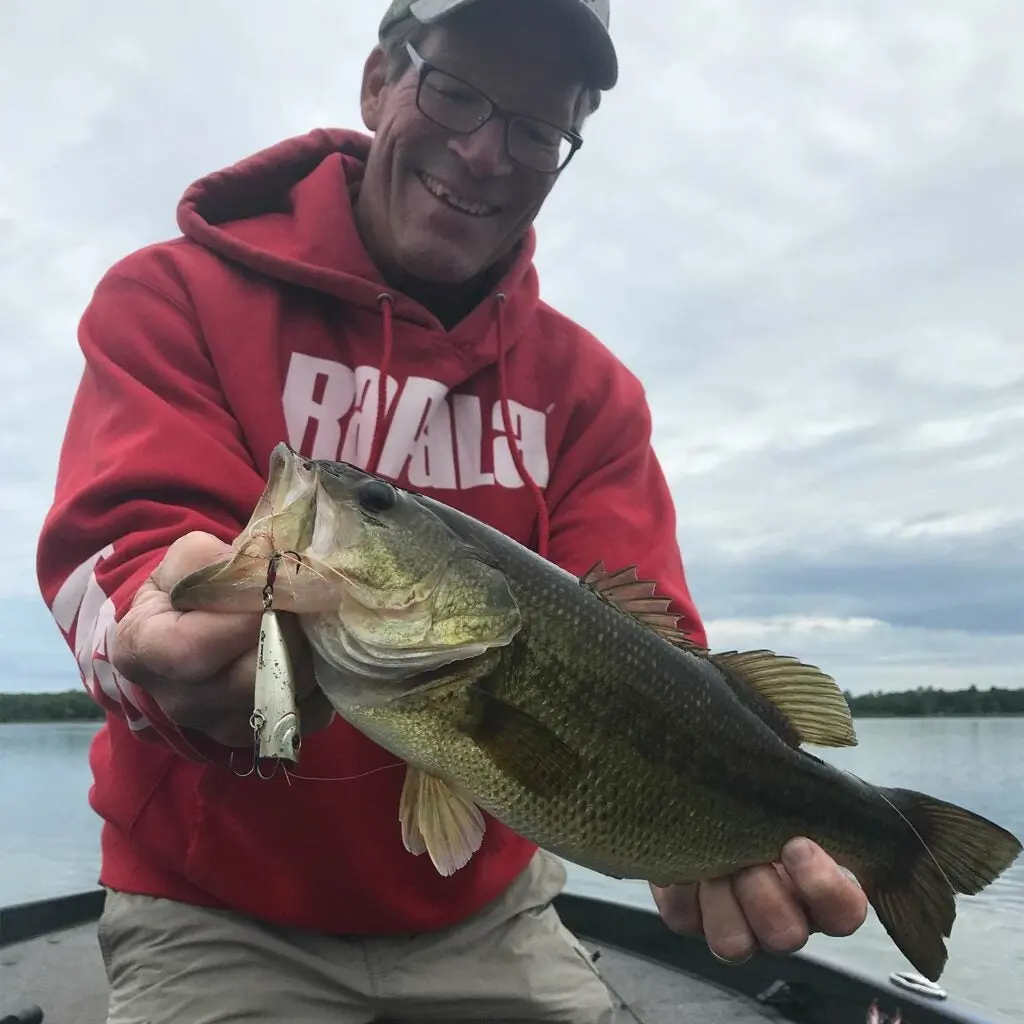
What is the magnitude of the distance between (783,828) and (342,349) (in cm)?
208

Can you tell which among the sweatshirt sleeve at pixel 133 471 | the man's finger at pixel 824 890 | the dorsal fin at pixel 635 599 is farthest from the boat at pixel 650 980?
the sweatshirt sleeve at pixel 133 471

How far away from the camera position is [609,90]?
140 inches

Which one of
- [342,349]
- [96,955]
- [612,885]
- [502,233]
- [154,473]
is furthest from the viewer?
[612,885]

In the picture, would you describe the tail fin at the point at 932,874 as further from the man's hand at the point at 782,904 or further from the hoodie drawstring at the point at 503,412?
the hoodie drawstring at the point at 503,412

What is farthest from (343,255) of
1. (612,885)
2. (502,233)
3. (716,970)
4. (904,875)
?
(612,885)

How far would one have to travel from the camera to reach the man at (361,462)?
2.47m

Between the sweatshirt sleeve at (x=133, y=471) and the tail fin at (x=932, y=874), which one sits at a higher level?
the sweatshirt sleeve at (x=133, y=471)

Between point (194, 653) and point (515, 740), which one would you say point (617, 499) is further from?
point (194, 653)

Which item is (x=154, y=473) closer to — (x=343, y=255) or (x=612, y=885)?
(x=343, y=255)

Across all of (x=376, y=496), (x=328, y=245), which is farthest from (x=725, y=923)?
(x=328, y=245)

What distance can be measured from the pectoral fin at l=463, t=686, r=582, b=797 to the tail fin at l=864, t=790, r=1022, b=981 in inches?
46.9

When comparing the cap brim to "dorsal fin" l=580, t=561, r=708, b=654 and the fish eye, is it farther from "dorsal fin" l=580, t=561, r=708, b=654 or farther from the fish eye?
"dorsal fin" l=580, t=561, r=708, b=654

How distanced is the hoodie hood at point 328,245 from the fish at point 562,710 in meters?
0.96

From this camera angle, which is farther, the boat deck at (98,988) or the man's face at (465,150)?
the boat deck at (98,988)
